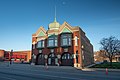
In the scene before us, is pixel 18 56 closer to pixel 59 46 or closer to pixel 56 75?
pixel 59 46

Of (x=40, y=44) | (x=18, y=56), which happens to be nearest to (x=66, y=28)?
(x=40, y=44)

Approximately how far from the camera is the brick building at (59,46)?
3694 centimetres

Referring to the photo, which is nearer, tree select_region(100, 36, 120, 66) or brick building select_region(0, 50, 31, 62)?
tree select_region(100, 36, 120, 66)

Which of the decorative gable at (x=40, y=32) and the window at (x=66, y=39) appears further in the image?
the decorative gable at (x=40, y=32)

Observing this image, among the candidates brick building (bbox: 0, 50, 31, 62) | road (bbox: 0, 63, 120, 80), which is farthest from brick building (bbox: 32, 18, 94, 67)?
brick building (bbox: 0, 50, 31, 62)

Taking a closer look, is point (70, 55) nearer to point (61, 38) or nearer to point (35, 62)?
point (61, 38)

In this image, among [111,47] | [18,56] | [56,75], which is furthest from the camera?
[18,56]

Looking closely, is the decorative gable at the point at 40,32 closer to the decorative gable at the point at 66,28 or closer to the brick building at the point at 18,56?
the decorative gable at the point at 66,28

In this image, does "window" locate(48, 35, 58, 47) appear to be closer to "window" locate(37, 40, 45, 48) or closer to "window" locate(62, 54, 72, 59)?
"window" locate(37, 40, 45, 48)

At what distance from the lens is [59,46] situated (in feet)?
130

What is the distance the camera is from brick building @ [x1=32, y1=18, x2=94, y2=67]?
121 ft

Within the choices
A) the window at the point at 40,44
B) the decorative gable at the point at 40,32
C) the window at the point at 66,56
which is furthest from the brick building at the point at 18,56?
the window at the point at 66,56

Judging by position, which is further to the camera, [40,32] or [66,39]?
[40,32]

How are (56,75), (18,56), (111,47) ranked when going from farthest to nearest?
(18,56) → (111,47) → (56,75)
